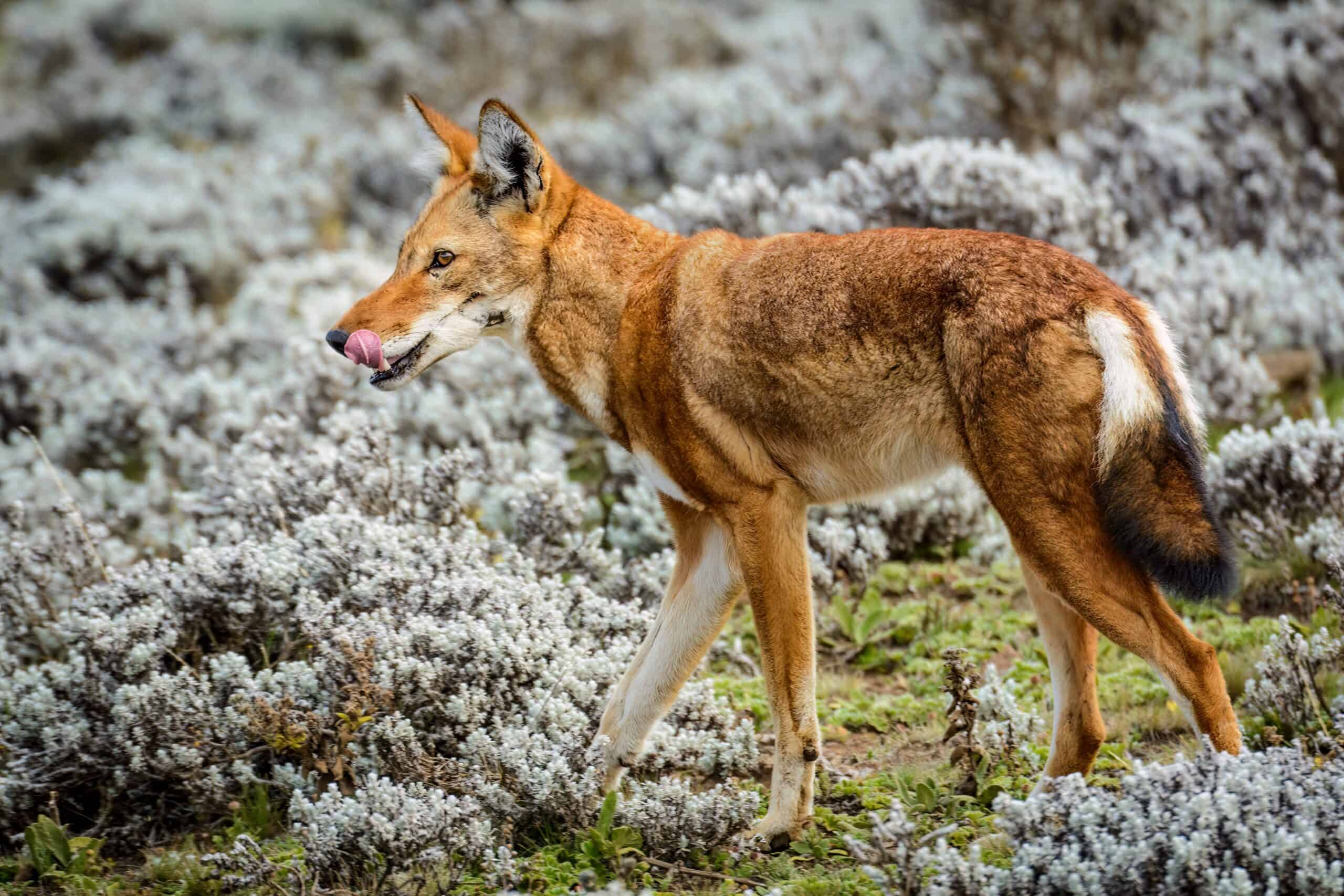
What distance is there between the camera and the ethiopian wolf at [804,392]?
3.38 metres

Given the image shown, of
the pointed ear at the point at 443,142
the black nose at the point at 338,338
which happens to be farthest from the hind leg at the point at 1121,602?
the pointed ear at the point at 443,142

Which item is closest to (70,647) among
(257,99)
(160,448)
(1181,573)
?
(160,448)

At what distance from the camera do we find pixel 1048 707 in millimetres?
4789

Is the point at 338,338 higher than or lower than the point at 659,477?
higher

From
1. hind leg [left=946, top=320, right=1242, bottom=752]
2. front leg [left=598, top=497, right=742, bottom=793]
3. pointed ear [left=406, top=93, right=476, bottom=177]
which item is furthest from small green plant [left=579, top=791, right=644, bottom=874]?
pointed ear [left=406, top=93, right=476, bottom=177]

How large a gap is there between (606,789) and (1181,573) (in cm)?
199

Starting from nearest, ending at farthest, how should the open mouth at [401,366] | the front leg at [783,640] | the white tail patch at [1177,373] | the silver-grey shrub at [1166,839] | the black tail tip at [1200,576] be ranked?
the silver-grey shrub at [1166,839], the black tail tip at [1200,576], the white tail patch at [1177,373], the front leg at [783,640], the open mouth at [401,366]

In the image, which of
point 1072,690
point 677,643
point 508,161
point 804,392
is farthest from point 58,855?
point 1072,690

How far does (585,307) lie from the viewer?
14.1ft

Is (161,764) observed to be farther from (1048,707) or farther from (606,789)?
(1048,707)

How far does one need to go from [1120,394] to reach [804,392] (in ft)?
3.22

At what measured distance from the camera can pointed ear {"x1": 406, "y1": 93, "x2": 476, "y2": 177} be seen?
4488 mm

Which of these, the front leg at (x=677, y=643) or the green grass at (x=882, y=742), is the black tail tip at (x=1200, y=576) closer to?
the green grass at (x=882, y=742)

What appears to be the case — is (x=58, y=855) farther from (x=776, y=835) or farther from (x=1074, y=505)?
(x=1074, y=505)
